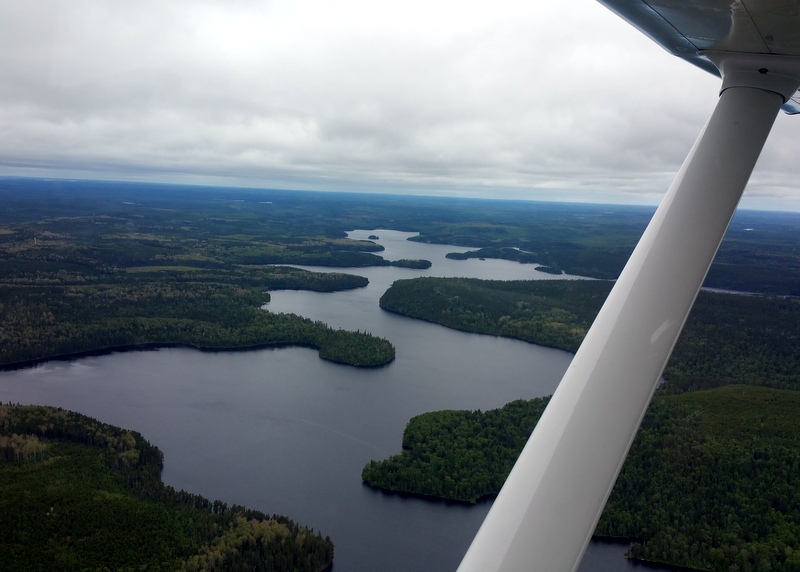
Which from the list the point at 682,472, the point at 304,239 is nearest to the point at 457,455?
the point at 682,472

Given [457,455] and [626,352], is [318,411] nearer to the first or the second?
[457,455]

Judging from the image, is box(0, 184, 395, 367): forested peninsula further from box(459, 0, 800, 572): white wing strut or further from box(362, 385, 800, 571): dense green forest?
box(459, 0, 800, 572): white wing strut

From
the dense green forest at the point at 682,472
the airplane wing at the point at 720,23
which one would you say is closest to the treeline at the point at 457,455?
the dense green forest at the point at 682,472

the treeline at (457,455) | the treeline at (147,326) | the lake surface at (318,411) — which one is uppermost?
the treeline at (457,455)

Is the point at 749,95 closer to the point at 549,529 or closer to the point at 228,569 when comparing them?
the point at 549,529

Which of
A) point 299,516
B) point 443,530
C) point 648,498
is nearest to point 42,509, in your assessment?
point 299,516

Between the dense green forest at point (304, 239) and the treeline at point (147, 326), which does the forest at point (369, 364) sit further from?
the dense green forest at point (304, 239)

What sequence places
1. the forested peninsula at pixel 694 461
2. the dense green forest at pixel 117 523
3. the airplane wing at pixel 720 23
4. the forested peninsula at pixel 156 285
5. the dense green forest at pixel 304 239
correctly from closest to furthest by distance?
Result: the airplane wing at pixel 720 23 → the dense green forest at pixel 117 523 → the forested peninsula at pixel 694 461 → the forested peninsula at pixel 156 285 → the dense green forest at pixel 304 239
